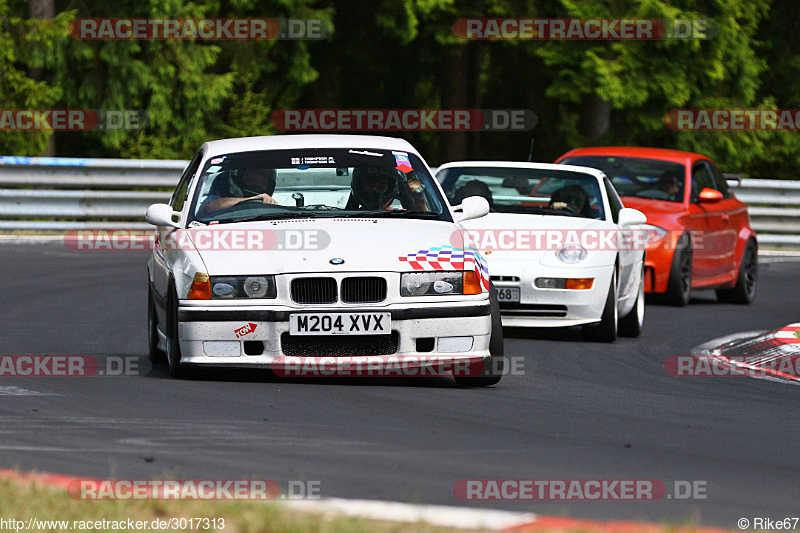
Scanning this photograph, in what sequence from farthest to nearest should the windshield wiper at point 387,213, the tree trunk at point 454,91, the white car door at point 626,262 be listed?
→ 1. the tree trunk at point 454,91
2. the white car door at point 626,262
3. the windshield wiper at point 387,213

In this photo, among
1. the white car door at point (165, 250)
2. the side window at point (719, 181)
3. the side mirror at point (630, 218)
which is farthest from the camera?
the side window at point (719, 181)

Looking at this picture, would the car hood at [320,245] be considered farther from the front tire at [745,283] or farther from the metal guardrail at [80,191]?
the metal guardrail at [80,191]

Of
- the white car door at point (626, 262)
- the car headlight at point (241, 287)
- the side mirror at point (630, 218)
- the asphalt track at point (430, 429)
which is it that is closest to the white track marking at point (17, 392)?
the asphalt track at point (430, 429)

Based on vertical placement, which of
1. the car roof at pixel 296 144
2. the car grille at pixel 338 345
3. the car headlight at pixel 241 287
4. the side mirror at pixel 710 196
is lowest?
the car grille at pixel 338 345

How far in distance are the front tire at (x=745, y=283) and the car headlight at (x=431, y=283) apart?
8353mm

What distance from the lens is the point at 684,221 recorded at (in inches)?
588

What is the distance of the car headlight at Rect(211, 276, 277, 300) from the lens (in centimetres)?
833

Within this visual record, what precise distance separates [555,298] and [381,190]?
96.4 inches

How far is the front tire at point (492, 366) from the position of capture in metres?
8.72

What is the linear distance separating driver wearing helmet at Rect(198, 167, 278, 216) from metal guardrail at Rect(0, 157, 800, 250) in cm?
1011

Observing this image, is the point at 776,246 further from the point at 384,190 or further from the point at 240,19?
the point at 384,190

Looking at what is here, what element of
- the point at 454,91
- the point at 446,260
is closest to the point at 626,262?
the point at 446,260

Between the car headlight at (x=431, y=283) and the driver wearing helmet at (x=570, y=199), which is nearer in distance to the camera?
the car headlight at (x=431, y=283)

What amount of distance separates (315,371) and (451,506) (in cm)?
310
